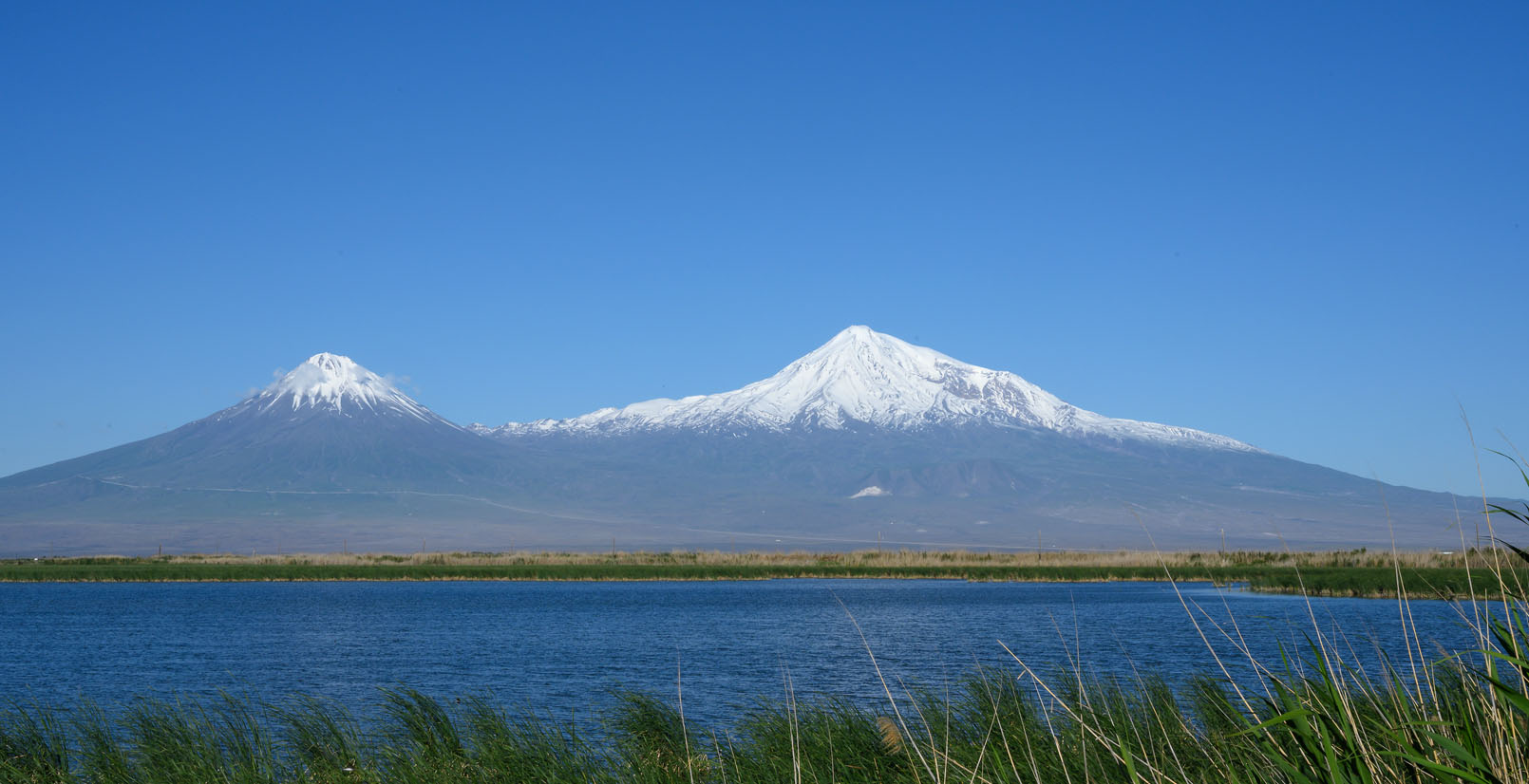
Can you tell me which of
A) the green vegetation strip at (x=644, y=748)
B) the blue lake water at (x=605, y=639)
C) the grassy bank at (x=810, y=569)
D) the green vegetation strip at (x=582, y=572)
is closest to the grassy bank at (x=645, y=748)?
the green vegetation strip at (x=644, y=748)

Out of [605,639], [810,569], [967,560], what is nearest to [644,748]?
[605,639]

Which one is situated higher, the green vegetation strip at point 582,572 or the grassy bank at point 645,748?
the green vegetation strip at point 582,572

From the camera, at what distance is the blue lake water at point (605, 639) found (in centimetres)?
3225

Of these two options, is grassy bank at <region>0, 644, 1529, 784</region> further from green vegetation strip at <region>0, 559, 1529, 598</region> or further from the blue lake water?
green vegetation strip at <region>0, 559, 1529, 598</region>

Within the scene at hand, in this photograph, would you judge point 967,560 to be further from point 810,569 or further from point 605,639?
point 605,639

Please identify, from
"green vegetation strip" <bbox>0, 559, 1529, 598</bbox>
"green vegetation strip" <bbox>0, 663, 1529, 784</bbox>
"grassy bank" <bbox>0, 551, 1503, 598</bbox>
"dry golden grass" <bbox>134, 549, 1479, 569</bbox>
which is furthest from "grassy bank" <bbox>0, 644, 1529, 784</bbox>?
"dry golden grass" <bbox>134, 549, 1479, 569</bbox>

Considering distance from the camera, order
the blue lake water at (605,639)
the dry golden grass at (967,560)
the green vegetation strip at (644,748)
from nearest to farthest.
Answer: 1. the green vegetation strip at (644,748)
2. the blue lake water at (605,639)
3. the dry golden grass at (967,560)

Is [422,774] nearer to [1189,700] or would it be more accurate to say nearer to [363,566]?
[1189,700]

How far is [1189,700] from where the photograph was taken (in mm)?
20812

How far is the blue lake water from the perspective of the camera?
1270 inches

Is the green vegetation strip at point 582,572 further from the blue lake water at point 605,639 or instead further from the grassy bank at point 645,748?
the grassy bank at point 645,748

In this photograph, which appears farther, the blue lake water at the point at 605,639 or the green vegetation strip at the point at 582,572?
the green vegetation strip at the point at 582,572

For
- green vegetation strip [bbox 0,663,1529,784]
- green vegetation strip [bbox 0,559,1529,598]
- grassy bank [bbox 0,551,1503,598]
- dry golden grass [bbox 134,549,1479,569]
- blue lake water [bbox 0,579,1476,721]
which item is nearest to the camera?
green vegetation strip [bbox 0,663,1529,784]

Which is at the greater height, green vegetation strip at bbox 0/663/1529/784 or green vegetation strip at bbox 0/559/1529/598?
green vegetation strip at bbox 0/559/1529/598
